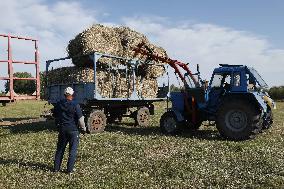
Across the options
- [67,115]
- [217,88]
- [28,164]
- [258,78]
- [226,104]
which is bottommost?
[28,164]

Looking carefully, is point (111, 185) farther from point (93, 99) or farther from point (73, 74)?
point (73, 74)

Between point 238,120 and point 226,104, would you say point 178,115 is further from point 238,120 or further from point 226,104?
point 238,120

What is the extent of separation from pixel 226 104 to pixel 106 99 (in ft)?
14.3

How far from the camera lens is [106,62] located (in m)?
14.6

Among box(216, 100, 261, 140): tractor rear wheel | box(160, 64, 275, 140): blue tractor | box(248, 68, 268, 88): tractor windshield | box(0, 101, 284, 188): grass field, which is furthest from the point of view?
box(248, 68, 268, 88): tractor windshield

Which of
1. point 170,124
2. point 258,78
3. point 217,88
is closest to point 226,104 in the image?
point 217,88

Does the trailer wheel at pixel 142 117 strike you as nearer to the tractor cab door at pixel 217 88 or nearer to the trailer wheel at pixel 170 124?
the trailer wheel at pixel 170 124

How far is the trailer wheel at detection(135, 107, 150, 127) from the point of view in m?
16.6

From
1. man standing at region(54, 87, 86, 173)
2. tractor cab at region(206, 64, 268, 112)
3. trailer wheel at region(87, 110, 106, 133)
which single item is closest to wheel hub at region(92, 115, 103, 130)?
trailer wheel at region(87, 110, 106, 133)

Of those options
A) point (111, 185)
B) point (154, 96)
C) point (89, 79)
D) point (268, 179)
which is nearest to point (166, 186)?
point (111, 185)

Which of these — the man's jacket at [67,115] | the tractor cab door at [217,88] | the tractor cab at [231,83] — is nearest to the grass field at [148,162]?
the man's jacket at [67,115]

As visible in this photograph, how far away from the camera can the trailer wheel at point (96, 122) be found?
13858 millimetres

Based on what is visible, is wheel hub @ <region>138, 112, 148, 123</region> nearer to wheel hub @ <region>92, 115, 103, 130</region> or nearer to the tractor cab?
wheel hub @ <region>92, 115, 103, 130</region>

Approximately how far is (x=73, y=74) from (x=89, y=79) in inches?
31.7
